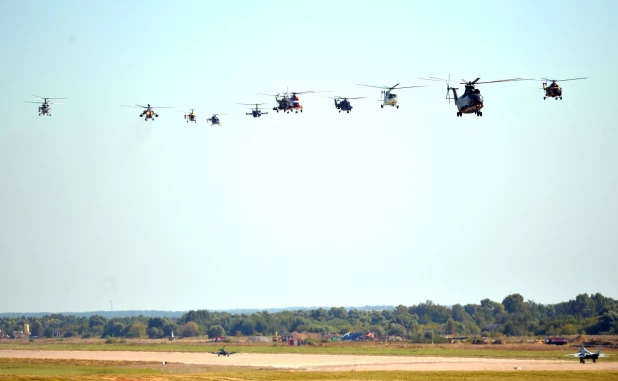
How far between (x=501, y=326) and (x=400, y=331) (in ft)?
76.8

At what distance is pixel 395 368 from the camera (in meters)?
97.8

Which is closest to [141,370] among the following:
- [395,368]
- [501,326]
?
[395,368]

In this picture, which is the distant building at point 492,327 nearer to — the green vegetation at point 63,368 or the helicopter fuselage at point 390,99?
the green vegetation at point 63,368

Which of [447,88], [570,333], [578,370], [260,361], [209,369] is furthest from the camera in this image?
[570,333]

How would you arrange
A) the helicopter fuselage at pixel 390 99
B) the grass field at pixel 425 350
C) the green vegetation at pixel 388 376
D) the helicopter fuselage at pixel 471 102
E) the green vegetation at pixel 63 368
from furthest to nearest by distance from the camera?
the grass field at pixel 425 350 → the green vegetation at pixel 63 368 → the helicopter fuselage at pixel 390 99 → the green vegetation at pixel 388 376 → the helicopter fuselage at pixel 471 102

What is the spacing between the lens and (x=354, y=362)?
4304 inches

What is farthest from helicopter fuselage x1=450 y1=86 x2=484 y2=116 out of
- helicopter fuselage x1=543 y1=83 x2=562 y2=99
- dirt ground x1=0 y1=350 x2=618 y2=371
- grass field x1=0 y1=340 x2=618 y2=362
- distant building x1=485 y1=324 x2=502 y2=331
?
distant building x1=485 y1=324 x2=502 y2=331

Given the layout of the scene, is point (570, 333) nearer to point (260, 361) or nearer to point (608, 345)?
point (608, 345)

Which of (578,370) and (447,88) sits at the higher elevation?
(447,88)

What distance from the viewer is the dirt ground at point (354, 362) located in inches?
3794

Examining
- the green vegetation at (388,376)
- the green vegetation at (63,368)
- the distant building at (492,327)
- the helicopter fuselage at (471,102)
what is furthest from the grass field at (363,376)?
the distant building at (492,327)

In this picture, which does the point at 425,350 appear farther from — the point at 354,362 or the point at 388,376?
the point at 388,376

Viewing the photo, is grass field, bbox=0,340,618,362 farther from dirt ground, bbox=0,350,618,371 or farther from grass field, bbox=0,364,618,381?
grass field, bbox=0,364,618,381

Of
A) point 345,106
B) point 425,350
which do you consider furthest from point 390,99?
point 425,350
